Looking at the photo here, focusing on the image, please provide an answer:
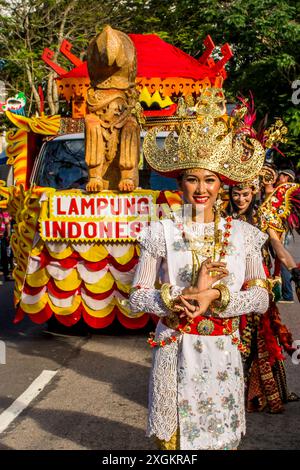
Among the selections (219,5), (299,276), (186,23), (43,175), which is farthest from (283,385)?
(186,23)

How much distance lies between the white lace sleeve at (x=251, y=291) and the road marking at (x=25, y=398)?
2.42 m

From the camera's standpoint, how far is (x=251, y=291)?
391 centimetres

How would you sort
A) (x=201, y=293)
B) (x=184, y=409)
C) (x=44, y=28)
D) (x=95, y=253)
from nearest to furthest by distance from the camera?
(x=201, y=293) < (x=184, y=409) < (x=95, y=253) < (x=44, y=28)

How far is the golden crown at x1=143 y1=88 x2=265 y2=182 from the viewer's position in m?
3.95

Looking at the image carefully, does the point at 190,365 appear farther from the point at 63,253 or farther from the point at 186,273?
the point at 63,253

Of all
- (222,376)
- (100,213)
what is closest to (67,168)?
(100,213)

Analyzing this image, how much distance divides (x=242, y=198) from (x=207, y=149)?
7.29 ft

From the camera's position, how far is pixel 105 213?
25.2 feet

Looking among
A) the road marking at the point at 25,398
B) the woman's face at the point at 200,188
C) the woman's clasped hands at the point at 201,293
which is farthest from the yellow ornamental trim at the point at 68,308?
the woman's clasped hands at the point at 201,293

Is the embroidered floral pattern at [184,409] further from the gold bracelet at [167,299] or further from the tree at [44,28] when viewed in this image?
the tree at [44,28]

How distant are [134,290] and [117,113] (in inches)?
182

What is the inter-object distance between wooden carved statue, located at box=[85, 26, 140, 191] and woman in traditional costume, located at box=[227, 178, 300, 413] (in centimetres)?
202

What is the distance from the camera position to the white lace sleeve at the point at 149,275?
3.80 meters

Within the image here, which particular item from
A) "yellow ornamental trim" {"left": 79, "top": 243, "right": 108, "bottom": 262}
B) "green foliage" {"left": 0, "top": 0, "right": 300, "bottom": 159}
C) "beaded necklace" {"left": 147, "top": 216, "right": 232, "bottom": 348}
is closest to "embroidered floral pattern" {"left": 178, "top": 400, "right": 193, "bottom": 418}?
"beaded necklace" {"left": 147, "top": 216, "right": 232, "bottom": 348}
